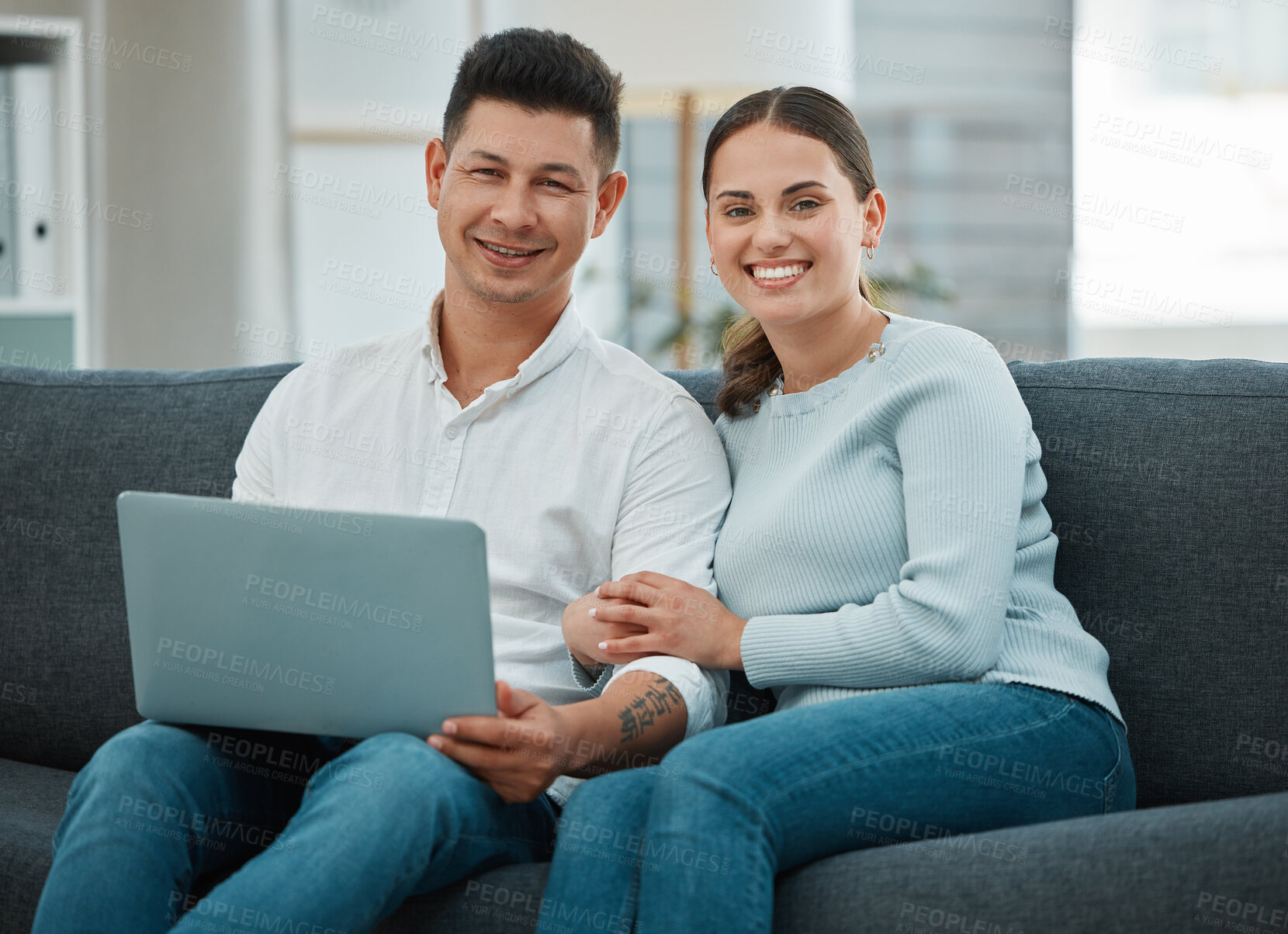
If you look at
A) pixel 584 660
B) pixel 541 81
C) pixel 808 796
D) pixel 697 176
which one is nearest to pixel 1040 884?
pixel 808 796

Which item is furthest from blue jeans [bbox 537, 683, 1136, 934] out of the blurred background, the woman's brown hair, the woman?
the blurred background

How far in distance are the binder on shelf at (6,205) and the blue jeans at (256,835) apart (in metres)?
1.73

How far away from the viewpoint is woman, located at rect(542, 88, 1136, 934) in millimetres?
1003

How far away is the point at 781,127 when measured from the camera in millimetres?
1311

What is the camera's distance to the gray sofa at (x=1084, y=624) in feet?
3.19

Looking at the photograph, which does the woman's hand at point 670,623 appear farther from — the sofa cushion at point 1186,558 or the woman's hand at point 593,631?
the sofa cushion at point 1186,558

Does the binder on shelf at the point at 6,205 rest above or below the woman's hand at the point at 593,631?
above

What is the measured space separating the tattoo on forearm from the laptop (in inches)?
6.6

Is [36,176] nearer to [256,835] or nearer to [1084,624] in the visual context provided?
[256,835]

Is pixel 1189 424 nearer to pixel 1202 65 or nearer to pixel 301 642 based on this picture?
pixel 301 642

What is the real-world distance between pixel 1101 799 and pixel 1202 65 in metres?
2.57

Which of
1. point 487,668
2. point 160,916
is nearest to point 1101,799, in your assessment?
point 487,668

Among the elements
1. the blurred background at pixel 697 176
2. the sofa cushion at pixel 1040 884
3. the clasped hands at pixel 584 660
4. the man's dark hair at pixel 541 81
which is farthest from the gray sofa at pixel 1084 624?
the blurred background at pixel 697 176

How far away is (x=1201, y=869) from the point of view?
3.11 feet
